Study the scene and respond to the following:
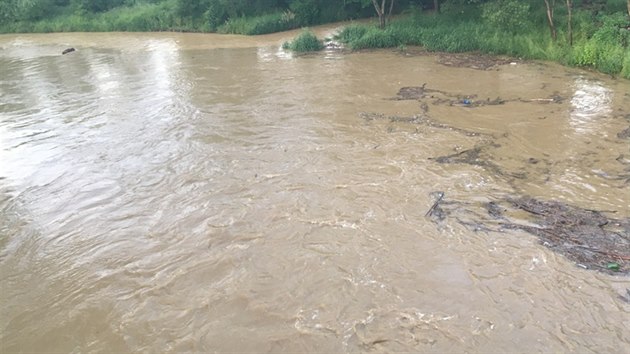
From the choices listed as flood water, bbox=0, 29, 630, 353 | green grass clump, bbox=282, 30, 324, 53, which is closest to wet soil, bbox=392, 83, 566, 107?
flood water, bbox=0, 29, 630, 353

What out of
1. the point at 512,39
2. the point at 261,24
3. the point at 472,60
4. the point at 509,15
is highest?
the point at 261,24

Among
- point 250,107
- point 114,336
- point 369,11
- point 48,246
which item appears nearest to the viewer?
point 114,336

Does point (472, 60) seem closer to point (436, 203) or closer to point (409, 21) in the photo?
point (409, 21)

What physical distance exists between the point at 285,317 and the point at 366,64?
12.6 metres

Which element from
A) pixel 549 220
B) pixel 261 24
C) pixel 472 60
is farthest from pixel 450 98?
pixel 261 24

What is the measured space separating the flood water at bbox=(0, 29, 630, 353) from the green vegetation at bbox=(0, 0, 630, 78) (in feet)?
5.74

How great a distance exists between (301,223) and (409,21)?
54.1 feet

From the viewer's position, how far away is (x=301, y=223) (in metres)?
6.31

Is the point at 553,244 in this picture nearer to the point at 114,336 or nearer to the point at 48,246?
the point at 114,336

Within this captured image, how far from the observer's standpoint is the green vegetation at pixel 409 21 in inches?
539

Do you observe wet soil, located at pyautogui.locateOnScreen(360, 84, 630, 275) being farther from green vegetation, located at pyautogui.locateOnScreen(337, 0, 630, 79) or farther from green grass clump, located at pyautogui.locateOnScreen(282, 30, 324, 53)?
green grass clump, located at pyautogui.locateOnScreen(282, 30, 324, 53)

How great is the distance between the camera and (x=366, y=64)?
1606 cm

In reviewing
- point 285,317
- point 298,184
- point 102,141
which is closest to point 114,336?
point 285,317

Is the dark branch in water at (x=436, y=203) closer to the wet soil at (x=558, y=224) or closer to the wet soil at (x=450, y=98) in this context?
the wet soil at (x=558, y=224)
